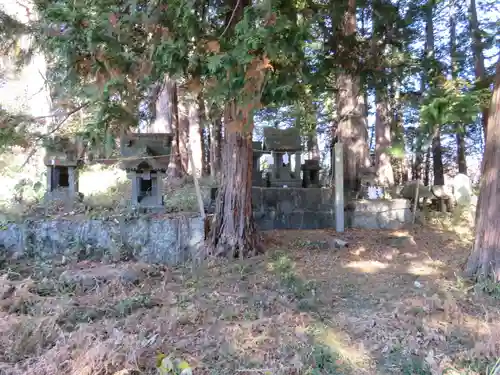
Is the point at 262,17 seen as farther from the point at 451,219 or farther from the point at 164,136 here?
the point at 451,219

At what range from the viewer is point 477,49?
6207mm

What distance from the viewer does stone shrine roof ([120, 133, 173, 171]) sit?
21.5ft

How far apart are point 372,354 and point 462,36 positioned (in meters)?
10.1

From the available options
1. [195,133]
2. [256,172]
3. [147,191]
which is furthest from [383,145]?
[147,191]

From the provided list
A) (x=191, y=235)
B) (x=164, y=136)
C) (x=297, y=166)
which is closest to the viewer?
(x=191, y=235)

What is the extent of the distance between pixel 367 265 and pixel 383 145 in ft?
27.6

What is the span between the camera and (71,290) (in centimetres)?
492

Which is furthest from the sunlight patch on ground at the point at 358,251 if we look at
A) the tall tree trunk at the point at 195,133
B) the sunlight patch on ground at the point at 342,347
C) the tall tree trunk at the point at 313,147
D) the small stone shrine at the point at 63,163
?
the tall tree trunk at the point at 313,147

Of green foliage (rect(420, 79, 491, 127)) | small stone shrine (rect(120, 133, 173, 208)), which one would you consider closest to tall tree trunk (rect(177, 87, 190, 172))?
small stone shrine (rect(120, 133, 173, 208))

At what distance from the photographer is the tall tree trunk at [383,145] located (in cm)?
1242

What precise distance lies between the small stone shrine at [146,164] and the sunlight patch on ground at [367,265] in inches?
143

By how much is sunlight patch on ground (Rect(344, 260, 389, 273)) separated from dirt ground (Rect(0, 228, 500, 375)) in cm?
2

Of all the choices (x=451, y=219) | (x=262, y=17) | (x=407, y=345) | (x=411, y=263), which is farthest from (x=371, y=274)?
(x=451, y=219)

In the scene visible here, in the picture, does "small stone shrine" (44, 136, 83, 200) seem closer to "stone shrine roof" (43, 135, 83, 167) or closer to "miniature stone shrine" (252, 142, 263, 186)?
"stone shrine roof" (43, 135, 83, 167)
